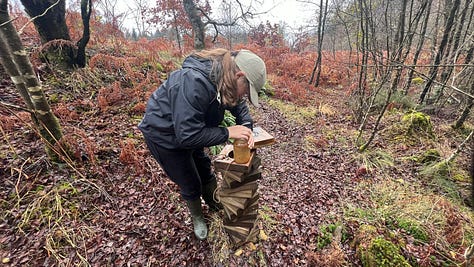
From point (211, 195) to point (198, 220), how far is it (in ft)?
1.05

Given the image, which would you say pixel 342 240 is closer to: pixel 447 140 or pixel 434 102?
pixel 447 140

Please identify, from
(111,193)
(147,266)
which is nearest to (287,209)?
(147,266)

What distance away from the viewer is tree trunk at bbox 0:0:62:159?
6.13 feet

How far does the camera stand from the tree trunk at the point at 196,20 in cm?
702

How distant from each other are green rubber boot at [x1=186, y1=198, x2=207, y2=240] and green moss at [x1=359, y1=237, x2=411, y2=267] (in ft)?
5.50

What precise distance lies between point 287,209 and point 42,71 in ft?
16.4

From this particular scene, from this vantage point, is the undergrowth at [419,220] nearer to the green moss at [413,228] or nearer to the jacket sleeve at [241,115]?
the green moss at [413,228]

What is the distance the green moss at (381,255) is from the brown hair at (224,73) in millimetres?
2062

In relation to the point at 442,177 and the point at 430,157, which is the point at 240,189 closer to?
the point at 442,177

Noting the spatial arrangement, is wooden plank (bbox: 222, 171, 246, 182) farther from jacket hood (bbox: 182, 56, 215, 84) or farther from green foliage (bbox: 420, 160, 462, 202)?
green foliage (bbox: 420, 160, 462, 202)

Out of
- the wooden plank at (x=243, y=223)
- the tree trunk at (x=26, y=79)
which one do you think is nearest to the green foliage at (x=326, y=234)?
the wooden plank at (x=243, y=223)

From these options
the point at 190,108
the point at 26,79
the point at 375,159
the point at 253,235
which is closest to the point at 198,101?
the point at 190,108

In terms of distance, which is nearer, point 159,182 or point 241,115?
point 241,115

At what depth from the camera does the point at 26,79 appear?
2.08 m
